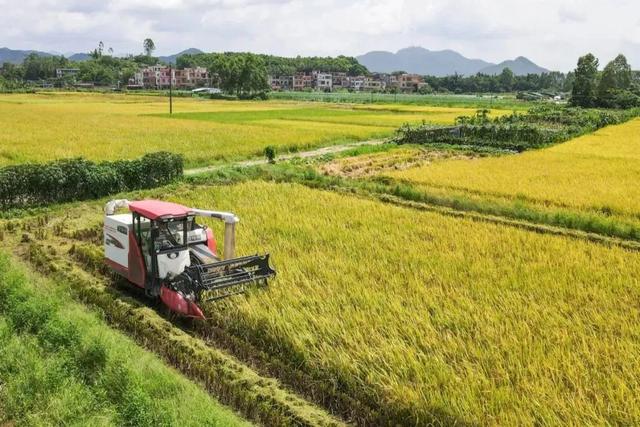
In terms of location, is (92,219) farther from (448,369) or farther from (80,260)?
(448,369)

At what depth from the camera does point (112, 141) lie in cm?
2755

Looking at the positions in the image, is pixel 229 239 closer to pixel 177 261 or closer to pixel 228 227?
pixel 228 227

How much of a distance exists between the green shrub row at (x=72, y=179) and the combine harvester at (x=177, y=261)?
298 inches

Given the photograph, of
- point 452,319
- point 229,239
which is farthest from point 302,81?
point 452,319

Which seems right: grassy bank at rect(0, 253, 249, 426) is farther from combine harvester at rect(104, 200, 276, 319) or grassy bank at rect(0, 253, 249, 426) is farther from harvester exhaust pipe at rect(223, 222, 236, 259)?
harvester exhaust pipe at rect(223, 222, 236, 259)

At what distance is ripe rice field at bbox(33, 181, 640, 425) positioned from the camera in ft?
20.3

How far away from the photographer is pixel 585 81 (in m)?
77.9

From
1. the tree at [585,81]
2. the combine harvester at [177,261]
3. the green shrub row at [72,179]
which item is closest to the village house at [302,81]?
the tree at [585,81]

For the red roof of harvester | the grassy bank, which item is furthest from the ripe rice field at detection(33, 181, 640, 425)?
the red roof of harvester

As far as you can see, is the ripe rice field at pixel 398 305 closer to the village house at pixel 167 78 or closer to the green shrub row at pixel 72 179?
the green shrub row at pixel 72 179

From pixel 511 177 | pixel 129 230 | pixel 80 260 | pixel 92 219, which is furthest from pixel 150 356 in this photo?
pixel 511 177

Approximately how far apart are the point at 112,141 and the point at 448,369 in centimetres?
2460

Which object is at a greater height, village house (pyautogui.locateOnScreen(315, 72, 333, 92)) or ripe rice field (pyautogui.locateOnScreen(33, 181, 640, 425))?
village house (pyautogui.locateOnScreen(315, 72, 333, 92))

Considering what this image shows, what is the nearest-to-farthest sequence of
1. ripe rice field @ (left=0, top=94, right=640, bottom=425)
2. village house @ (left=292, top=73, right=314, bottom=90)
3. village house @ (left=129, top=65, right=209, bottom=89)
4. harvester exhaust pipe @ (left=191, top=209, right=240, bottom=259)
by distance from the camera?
ripe rice field @ (left=0, top=94, right=640, bottom=425)
harvester exhaust pipe @ (left=191, top=209, right=240, bottom=259)
village house @ (left=129, top=65, right=209, bottom=89)
village house @ (left=292, top=73, right=314, bottom=90)
